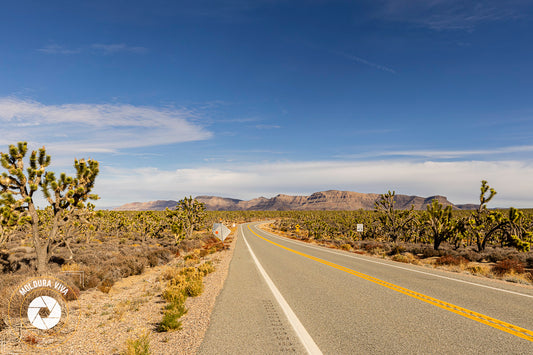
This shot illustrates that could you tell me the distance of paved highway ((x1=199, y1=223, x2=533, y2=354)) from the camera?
483cm

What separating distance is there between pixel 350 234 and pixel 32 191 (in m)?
38.8

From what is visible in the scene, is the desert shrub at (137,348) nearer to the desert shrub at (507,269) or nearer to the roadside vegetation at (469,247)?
the roadside vegetation at (469,247)

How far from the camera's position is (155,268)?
16.2 meters

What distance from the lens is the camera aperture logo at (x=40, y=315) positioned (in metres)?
5.82

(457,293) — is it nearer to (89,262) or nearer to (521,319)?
(521,319)

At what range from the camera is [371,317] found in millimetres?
6273

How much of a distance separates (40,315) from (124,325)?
2263mm

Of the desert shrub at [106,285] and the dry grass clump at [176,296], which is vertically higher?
the dry grass clump at [176,296]

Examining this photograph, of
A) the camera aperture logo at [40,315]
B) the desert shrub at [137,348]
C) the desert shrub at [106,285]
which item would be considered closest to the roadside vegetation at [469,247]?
the desert shrub at [137,348]

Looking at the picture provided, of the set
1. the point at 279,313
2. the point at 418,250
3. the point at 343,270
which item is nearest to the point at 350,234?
the point at 418,250

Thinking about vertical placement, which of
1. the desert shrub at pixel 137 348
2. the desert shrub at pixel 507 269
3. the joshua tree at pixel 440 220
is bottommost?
the desert shrub at pixel 507 269

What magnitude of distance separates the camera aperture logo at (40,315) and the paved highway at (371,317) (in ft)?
11.1

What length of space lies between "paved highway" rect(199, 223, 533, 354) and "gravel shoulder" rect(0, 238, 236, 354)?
15.7 inches

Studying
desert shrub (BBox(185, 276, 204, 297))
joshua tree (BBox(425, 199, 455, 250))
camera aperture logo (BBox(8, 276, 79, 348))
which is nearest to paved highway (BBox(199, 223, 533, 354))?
desert shrub (BBox(185, 276, 204, 297))
